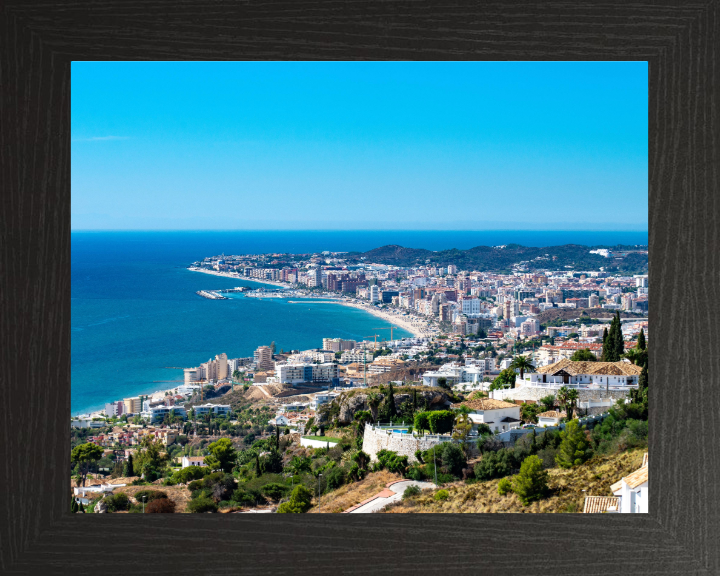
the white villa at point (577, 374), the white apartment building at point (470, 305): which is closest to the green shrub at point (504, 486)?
the white apartment building at point (470, 305)

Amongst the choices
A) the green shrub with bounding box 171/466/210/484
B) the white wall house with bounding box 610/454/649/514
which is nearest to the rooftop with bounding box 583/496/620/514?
the white wall house with bounding box 610/454/649/514

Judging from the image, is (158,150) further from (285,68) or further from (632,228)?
(632,228)

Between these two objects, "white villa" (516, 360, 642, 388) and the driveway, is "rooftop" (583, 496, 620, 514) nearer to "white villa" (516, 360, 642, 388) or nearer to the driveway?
the driveway

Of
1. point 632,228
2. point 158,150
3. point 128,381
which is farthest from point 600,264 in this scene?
point 128,381

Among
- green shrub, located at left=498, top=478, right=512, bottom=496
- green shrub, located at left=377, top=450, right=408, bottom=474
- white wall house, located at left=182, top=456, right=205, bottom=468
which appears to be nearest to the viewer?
green shrub, located at left=498, top=478, right=512, bottom=496

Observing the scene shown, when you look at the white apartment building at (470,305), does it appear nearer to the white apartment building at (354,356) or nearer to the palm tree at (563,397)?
the white apartment building at (354,356)

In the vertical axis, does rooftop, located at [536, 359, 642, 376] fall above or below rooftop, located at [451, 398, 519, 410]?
above
